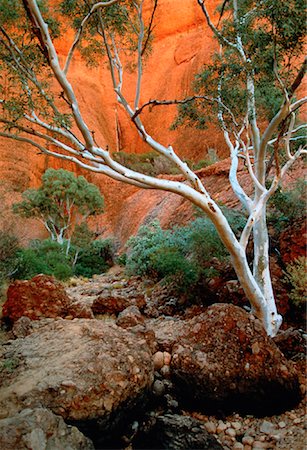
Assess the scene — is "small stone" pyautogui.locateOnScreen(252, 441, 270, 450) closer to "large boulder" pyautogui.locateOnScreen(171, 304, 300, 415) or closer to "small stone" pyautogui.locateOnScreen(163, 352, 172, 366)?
"large boulder" pyautogui.locateOnScreen(171, 304, 300, 415)

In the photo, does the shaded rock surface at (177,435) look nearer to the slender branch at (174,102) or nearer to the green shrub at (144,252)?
the slender branch at (174,102)

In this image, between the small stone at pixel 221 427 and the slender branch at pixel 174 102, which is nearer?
the small stone at pixel 221 427

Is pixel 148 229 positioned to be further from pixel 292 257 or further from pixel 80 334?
pixel 80 334

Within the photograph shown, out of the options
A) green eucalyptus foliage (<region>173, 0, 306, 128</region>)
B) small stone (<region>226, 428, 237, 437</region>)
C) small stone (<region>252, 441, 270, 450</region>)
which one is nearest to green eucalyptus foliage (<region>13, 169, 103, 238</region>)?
green eucalyptus foliage (<region>173, 0, 306, 128</region>)

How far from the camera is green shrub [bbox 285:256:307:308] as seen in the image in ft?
17.1

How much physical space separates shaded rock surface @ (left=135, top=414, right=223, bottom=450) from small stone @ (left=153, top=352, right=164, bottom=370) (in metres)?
0.73

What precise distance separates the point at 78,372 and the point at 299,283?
12.0 ft

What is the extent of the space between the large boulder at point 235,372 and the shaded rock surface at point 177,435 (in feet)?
1.16

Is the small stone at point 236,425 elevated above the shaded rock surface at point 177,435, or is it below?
above

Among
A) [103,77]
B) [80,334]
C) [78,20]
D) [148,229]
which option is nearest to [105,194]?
[148,229]

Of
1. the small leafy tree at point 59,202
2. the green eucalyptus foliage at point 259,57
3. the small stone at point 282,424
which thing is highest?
the small leafy tree at point 59,202

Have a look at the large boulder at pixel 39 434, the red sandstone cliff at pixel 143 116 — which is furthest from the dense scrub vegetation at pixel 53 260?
the large boulder at pixel 39 434

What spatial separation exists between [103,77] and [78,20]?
29042 mm

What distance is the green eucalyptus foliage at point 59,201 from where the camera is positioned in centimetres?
1942
